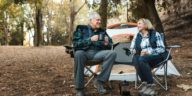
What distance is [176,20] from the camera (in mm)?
16828

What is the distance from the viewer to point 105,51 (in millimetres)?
6109

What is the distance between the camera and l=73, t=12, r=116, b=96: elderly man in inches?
234

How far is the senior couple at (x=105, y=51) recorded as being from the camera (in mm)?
5969

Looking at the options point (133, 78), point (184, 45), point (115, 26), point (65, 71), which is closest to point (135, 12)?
point (184, 45)

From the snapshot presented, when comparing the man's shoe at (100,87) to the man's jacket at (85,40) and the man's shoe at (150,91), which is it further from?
the man's shoe at (150,91)

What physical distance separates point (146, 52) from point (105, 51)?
67cm

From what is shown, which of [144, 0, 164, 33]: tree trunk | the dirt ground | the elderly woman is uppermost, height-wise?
[144, 0, 164, 33]: tree trunk

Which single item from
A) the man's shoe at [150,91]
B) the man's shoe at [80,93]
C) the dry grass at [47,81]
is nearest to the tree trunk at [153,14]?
the dry grass at [47,81]

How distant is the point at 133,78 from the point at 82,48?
1378 millimetres

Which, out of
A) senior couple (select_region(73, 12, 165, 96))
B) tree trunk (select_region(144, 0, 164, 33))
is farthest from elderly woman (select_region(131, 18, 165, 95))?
tree trunk (select_region(144, 0, 164, 33))

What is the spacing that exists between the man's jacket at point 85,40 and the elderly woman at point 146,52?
458mm

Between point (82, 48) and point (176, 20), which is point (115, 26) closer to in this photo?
point (82, 48)

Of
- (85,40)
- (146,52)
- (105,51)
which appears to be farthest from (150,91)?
(85,40)

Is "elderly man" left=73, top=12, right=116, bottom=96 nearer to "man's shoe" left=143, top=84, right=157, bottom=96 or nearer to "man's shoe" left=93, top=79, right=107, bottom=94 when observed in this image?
"man's shoe" left=93, top=79, right=107, bottom=94
